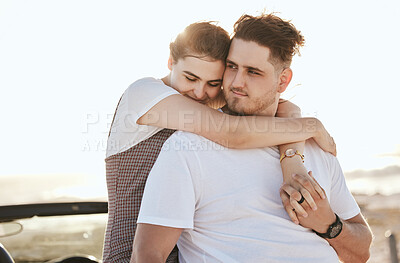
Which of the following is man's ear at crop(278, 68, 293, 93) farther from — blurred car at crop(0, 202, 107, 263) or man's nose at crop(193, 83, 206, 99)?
blurred car at crop(0, 202, 107, 263)

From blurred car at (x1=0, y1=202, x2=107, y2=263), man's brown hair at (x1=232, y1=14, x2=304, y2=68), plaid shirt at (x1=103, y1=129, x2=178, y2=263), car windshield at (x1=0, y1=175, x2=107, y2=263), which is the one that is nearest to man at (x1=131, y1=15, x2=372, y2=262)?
plaid shirt at (x1=103, y1=129, x2=178, y2=263)

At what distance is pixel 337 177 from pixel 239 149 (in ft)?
1.95

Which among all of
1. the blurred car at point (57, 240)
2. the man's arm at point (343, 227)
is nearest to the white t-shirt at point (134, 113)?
the man's arm at point (343, 227)

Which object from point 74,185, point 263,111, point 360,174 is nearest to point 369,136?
point 360,174

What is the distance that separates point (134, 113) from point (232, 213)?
0.66 metres

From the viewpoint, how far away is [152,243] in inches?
66.5

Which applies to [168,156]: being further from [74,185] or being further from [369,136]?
[369,136]

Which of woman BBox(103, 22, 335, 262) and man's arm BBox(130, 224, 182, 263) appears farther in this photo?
woman BBox(103, 22, 335, 262)

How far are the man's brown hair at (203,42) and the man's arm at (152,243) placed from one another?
0.96m

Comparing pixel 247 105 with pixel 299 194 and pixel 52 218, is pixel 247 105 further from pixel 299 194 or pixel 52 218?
pixel 52 218

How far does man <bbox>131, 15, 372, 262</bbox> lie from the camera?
1739mm

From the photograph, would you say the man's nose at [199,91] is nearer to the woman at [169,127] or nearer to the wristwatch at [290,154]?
the woman at [169,127]

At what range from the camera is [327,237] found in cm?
202

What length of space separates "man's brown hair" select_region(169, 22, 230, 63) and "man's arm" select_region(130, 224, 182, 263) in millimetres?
959
